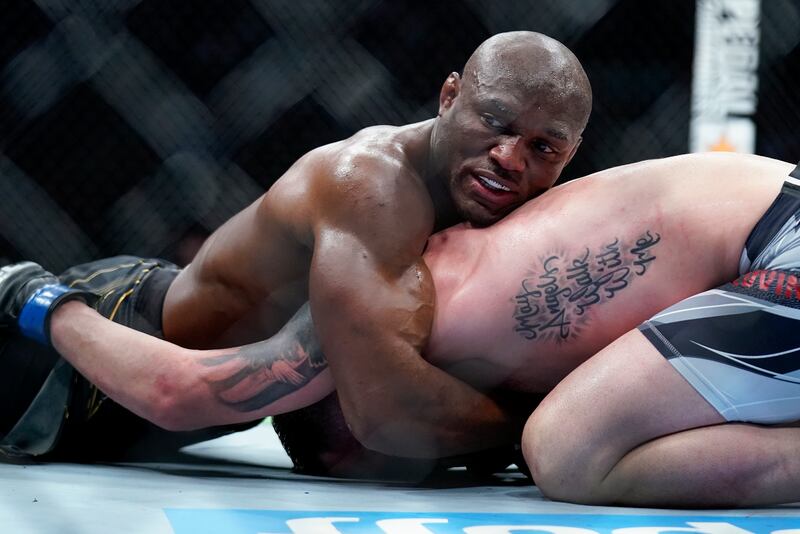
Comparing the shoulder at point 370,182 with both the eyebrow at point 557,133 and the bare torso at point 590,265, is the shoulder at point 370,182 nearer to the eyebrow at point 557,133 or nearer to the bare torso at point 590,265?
the bare torso at point 590,265

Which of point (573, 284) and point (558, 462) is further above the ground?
point (573, 284)

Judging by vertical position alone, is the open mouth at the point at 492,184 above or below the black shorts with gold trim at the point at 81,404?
below

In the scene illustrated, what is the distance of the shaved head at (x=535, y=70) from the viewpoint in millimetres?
1669

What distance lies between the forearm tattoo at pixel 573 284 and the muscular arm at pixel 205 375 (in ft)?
1.13

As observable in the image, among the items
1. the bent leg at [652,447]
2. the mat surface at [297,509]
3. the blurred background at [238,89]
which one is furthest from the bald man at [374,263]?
the blurred background at [238,89]

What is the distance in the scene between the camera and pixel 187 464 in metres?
1.90

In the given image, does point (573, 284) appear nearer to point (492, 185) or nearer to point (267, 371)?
point (492, 185)

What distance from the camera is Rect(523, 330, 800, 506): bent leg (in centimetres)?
138

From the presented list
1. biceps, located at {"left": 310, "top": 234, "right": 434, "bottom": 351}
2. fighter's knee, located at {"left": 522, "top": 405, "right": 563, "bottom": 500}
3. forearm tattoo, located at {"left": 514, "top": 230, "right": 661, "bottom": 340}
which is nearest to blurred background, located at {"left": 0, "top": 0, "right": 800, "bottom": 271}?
biceps, located at {"left": 310, "top": 234, "right": 434, "bottom": 351}

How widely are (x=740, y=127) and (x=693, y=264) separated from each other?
6.33ft

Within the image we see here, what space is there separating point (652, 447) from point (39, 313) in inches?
41.0

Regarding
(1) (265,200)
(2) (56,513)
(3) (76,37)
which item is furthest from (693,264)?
(3) (76,37)

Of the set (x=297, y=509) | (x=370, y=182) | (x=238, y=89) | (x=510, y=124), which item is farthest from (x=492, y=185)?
(x=238, y=89)

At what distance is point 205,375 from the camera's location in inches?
65.7
